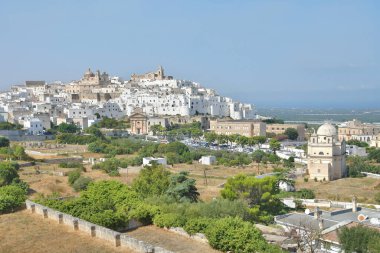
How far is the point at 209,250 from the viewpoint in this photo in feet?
53.5

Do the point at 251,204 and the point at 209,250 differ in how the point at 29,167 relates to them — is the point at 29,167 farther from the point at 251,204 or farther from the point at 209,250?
the point at 209,250

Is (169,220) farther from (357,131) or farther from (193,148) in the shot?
(357,131)

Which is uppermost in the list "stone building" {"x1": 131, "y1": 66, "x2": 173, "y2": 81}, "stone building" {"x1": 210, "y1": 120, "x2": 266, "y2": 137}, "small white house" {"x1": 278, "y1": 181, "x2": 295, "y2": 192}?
"stone building" {"x1": 131, "y1": 66, "x2": 173, "y2": 81}

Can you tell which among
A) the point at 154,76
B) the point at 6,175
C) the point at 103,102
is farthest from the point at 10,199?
the point at 154,76

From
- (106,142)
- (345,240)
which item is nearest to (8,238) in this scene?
(345,240)

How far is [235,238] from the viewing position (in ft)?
52.5

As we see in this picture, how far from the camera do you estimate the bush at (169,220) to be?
720 inches

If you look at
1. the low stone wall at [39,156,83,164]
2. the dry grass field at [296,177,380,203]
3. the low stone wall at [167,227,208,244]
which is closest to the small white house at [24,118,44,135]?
the low stone wall at [39,156,83,164]

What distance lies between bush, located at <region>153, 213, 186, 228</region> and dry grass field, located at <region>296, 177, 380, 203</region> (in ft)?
62.3

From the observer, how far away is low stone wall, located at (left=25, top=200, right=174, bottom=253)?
586 inches

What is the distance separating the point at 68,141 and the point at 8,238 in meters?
45.3

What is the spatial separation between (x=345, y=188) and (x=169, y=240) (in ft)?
83.3

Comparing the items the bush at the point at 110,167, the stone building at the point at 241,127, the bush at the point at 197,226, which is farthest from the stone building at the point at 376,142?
the bush at the point at 197,226

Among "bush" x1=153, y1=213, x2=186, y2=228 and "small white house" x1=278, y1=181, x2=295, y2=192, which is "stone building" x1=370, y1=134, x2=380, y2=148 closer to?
"small white house" x1=278, y1=181, x2=295, y2=192
